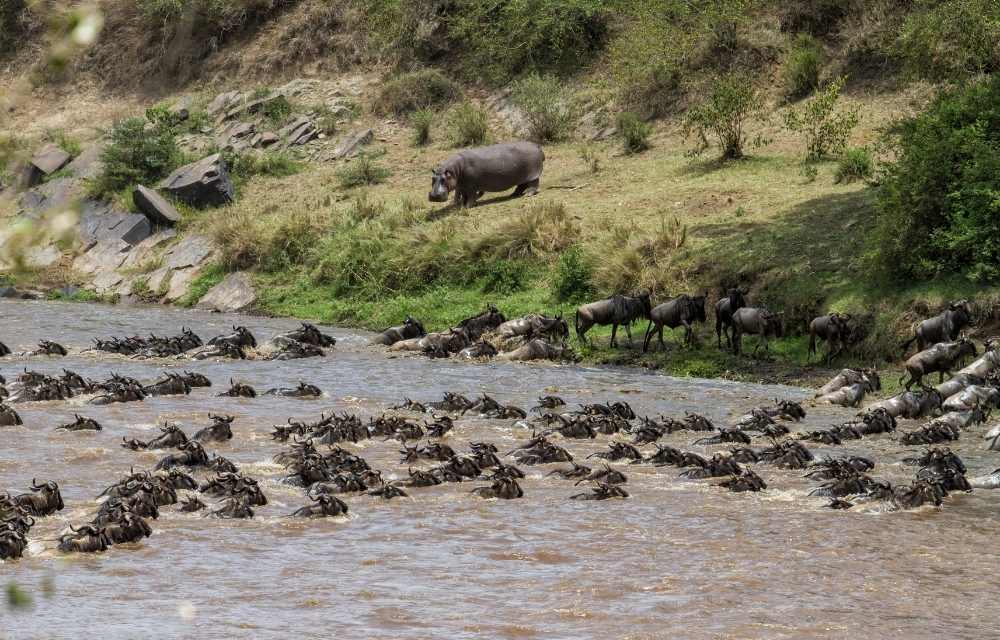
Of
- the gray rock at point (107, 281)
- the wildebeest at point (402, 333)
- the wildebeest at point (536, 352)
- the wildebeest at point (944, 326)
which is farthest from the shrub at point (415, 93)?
the wildebeest at point (944, 326)

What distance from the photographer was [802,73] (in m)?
33.1

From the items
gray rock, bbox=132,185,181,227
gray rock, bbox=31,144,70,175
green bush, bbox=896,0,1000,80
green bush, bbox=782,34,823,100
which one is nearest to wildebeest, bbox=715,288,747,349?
green bush, bbox=896,0,1000,80

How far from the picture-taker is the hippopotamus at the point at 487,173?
100 ft

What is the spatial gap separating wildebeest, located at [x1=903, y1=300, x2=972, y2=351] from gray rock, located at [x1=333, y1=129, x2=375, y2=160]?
21.8 metres

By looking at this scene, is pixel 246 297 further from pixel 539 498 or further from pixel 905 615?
pixel 905 615

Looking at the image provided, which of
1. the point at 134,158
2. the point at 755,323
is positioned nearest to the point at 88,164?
the point at 134,158

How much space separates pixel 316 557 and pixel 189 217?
25.0 metres

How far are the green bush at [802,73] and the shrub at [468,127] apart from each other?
8.40m

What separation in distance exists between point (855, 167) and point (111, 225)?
63.1 ft

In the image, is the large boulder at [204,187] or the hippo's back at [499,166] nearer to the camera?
the hippo's back at [499,166]

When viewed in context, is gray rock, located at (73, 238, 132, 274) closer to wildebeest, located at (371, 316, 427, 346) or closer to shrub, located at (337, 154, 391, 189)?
shrub, located at (337, 154, 391, 189)

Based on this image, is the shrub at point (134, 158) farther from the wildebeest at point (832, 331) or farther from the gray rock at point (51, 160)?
the wildebeest at point (832, 331)

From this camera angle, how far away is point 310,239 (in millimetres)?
29953

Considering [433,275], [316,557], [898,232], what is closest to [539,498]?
[316,557]
